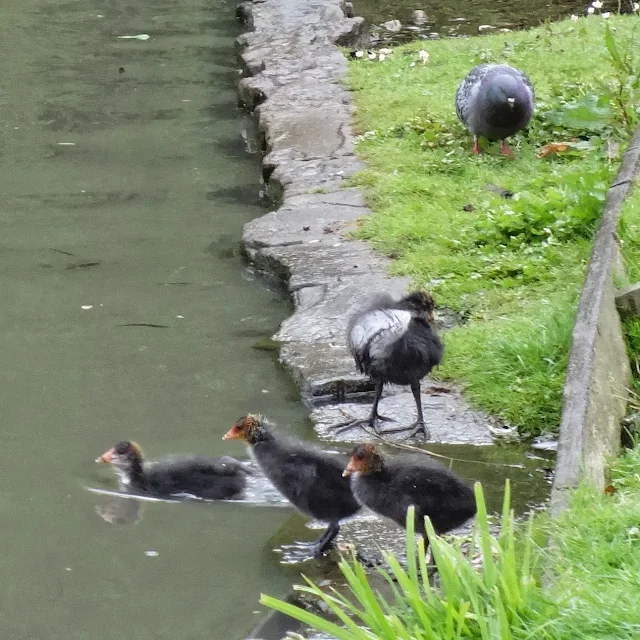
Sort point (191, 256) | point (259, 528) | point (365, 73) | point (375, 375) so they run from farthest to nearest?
point (365, 73) → point (191, 256) → point (375, 375) → point (259, 528)

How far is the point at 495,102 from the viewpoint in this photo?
27.2ft

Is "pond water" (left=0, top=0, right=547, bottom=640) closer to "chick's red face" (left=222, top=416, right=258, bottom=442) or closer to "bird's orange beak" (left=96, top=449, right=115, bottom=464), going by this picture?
"bird's orange beak" (left=96, top=449, right=115, bottom=464)

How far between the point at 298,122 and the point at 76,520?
18.9 feet

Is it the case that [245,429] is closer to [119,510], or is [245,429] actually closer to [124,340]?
[119,510]

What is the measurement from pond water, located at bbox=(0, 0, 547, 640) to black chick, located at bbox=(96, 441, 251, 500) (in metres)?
0.08

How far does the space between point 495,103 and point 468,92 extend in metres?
0.44

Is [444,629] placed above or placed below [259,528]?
above

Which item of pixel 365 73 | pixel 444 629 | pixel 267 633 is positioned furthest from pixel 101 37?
pixel 444 629

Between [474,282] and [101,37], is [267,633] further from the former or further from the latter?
[101,37]

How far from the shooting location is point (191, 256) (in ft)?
25.8

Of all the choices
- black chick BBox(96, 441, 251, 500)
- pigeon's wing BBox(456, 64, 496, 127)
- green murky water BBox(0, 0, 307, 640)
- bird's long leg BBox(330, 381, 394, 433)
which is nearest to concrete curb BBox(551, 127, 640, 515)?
bird's long leg BBox(330, 381, 394, 433)

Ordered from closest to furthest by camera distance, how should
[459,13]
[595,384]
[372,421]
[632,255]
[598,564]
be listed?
1. [598,564]
2. [595,384]
3. [372,421]
4. [632,255]
5. [459,13]

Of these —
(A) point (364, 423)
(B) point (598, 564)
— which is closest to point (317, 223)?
(A) point (364, 423)

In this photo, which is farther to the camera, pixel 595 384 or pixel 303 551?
pixel 303 551
